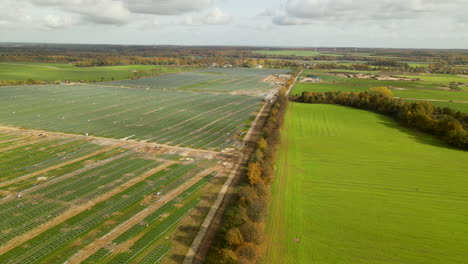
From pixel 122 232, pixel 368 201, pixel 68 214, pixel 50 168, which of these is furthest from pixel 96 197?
pixel 368 201

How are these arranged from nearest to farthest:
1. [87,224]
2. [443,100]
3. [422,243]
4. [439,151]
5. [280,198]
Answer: [422,243]
[87,224]
[280,198]
[439,151]
[443,100]

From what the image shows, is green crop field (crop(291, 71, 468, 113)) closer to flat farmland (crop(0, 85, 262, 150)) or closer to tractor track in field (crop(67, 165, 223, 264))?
flat farmland (crop(0, 85, 262, 150))

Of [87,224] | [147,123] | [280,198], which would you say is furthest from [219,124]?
[87,224]

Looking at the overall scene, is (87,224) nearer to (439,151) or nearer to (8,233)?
(8,233)

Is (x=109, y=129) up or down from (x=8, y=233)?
up

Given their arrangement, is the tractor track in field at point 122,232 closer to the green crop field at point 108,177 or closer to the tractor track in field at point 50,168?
the green crop field at point 108,177

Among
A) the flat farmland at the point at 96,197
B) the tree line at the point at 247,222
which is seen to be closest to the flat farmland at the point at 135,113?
the flat farmland at the point at 96,197

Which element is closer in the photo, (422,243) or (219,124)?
(422,243)

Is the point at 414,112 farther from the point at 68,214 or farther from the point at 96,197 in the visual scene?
the point at 68,214

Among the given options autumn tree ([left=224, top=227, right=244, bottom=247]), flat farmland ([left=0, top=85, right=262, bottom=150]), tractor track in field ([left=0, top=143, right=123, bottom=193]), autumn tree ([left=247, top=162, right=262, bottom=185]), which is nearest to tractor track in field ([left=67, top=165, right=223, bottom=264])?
autumn tree ([left=247, top=162, right=262, bottom=185])
